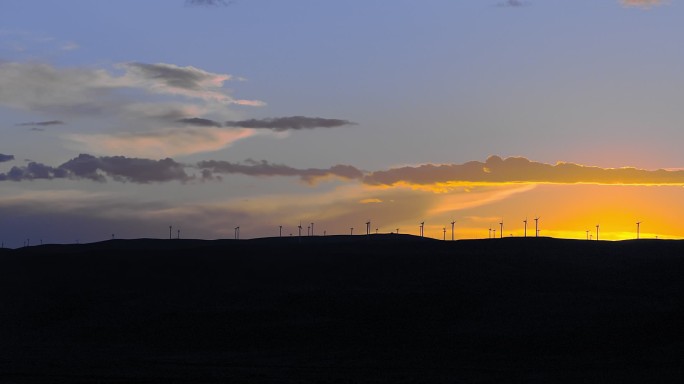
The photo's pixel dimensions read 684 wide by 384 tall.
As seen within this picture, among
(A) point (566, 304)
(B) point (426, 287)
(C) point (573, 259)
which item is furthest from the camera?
(C) point (573, 259)

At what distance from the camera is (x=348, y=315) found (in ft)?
235

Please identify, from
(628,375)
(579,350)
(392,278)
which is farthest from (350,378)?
(392,278)

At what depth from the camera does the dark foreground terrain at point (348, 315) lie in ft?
170

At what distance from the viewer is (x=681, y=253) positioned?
98938 millimetres

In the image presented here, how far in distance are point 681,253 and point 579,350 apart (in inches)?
1742

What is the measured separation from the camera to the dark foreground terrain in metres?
51.8

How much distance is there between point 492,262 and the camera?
90875mm

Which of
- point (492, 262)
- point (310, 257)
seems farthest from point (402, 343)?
point (310, 257)

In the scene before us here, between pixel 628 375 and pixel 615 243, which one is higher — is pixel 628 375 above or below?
below

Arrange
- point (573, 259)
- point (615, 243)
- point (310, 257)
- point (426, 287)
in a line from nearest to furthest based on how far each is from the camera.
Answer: point (426, 287)
point (573, 259)
point (310, 257)
point (615, 243)

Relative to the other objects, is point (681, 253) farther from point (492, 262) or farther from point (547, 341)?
point (547, 341)

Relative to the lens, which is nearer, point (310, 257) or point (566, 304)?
point (566, 304)

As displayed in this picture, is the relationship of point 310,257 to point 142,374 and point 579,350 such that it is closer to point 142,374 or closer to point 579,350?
point 579,350

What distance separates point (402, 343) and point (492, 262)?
98.6ft
